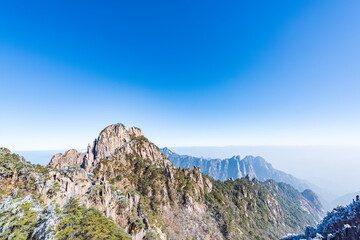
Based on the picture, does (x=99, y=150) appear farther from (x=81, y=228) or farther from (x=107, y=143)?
(x=81, y=228)

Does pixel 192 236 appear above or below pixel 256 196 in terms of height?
above

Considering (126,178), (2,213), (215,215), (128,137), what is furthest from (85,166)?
(215,215)

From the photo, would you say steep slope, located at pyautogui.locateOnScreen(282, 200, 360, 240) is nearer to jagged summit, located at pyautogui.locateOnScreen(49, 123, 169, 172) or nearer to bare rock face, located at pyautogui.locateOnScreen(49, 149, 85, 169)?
jagged summit, located at pyautogui.locateOnScreen(49, 123, 169, 172)

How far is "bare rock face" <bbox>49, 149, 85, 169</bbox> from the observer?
86188mm

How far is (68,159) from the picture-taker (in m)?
90.1

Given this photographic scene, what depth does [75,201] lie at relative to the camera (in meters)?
29.0

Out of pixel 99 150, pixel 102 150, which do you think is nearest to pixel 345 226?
pixel 102 150

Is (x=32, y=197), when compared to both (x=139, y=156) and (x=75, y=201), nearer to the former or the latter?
(x=75, y=201)

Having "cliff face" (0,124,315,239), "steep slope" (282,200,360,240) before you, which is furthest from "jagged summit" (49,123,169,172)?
"steep slope" (282,200,360,240)

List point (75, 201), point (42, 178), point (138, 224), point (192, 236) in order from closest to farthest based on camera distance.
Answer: point (42, 178)
point (75, 201)
point (138, 224)
point (192, 236)

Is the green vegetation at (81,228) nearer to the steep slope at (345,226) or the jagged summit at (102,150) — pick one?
the steep slope at (345,226)

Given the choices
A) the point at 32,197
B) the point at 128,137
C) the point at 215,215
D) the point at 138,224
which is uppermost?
the point at 128,137

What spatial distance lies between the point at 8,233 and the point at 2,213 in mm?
2904

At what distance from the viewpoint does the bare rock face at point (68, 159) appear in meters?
86.2
